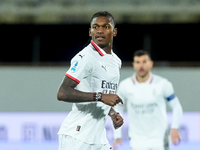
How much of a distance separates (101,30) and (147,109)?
9.51ft

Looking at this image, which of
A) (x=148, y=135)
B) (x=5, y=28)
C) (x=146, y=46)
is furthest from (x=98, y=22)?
(x=5, y=28)

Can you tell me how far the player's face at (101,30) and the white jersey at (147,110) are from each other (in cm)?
273

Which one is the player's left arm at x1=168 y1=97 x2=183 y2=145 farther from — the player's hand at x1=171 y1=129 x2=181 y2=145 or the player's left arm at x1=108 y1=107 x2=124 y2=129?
the player's left arm at x1=108 y1=107 x2=124 y2=129

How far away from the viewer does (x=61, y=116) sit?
822 centimetres

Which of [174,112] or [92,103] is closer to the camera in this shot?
[92,103]

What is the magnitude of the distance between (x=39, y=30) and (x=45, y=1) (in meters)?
0.90

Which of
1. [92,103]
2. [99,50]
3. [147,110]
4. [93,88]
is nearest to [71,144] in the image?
[92,103]

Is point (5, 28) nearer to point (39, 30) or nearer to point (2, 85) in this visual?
point (39, 30)

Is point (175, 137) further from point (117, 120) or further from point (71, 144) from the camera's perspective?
point (71, 144)

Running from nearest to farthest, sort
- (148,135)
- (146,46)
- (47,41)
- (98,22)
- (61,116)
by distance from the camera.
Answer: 1. (98,22)
2. (148,135)
3. (61,116)
4. (146,46)
5. (47,41)

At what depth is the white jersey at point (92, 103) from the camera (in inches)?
122

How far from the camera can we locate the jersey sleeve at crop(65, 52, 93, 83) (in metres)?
2.93

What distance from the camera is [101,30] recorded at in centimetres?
318

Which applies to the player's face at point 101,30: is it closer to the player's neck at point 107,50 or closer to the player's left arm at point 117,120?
the player's neck at point 107,50
